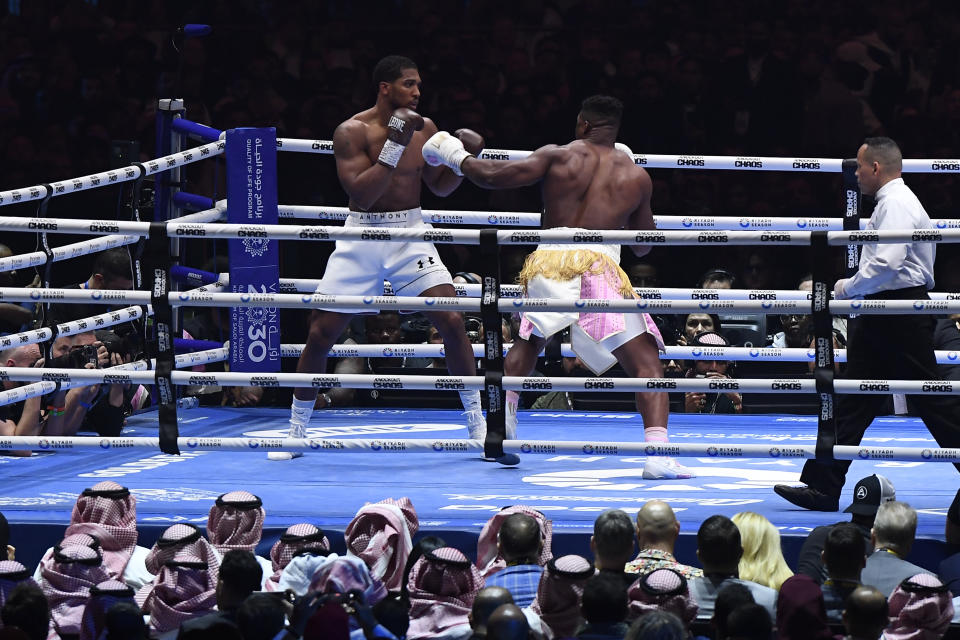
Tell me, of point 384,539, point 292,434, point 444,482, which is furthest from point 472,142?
point 384,539

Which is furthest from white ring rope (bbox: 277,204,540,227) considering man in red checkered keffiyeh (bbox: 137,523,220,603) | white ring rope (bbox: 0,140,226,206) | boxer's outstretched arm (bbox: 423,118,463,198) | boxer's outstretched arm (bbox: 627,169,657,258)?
man in red checkered keffiyeh (bbox: 137,523,220,603)

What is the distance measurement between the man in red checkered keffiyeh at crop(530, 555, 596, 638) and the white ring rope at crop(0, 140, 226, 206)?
2676 millimetres

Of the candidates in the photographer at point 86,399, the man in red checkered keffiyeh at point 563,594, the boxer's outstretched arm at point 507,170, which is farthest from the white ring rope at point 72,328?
the man in red checkered keffiyeh at point 563,594

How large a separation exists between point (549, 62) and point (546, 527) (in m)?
5.98

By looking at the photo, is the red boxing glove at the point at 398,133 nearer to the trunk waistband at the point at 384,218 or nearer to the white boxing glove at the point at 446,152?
the white boxing glove at the point at 446,152

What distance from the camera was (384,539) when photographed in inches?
156

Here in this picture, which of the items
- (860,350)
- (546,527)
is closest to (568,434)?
(860,350)

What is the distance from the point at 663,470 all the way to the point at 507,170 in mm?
1333

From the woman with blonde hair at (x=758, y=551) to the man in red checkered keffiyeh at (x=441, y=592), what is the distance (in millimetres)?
790

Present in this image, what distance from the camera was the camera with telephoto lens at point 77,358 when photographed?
596cm

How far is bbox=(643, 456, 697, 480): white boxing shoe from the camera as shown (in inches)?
207

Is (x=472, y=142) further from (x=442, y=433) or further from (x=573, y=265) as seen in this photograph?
(x=442, y=433)

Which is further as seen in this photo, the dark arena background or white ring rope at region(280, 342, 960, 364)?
the dark arena background

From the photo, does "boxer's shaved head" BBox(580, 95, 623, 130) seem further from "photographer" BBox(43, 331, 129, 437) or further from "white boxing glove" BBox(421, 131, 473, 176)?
"photographer" BBox(43, 331, 129, 437)
